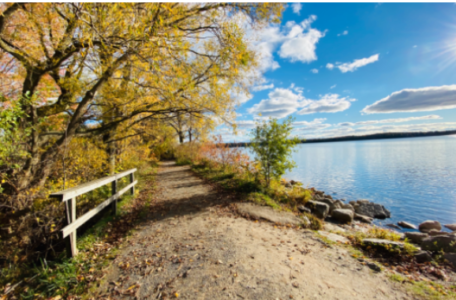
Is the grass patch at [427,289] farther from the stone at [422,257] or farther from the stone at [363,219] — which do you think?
the stone at [363,219]

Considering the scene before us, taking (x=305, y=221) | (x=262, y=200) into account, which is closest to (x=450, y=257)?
(x=305, y=221)

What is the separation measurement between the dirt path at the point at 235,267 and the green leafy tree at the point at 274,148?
2.86 metres

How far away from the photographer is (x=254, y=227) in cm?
514

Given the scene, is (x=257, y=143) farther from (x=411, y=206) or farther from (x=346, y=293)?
(x=411, y=206)

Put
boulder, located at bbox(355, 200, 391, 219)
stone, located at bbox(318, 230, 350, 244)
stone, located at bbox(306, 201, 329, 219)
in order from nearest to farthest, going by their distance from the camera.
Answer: stone, located at bbox(318, 230, 350, 244), stone, located at bbox(306, 201, 329, 219), boulder, located at bbox(355, 200, 391, 219)

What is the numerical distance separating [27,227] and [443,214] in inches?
585

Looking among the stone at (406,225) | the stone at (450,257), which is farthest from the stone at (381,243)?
the stone at (406,225)

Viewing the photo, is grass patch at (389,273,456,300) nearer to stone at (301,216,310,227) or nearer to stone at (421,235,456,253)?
stone at (421,235,456,253)

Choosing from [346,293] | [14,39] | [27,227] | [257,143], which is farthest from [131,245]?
[14,39]

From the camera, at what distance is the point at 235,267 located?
3.26 meters

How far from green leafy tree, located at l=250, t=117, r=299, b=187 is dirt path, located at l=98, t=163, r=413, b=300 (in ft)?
9.38

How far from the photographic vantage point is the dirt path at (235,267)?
283 centimetres

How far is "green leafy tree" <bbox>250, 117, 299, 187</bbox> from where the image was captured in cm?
765

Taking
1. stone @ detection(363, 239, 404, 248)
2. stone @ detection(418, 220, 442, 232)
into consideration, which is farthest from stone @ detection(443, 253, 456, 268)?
stone @ detection(418, 220, 442, 232)
